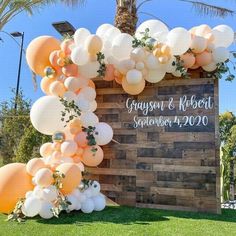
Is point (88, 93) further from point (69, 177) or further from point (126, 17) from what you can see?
point (126, 17)

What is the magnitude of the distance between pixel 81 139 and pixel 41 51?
141cm

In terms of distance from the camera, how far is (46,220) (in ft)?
13.2

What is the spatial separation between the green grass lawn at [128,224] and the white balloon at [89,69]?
6.31 ft

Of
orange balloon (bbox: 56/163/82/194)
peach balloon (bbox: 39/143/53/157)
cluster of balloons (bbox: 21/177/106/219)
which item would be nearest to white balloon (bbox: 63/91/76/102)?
peach balloon (bbox: 39/143/53/157)

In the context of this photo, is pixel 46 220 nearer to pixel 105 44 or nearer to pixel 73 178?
pixel 73 178

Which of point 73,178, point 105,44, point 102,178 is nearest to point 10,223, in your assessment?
point 73,178

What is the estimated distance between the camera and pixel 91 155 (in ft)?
15.4

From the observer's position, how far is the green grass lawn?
3586mm

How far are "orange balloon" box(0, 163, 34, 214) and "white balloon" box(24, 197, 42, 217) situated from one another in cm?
26

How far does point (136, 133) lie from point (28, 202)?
1904 millimetres

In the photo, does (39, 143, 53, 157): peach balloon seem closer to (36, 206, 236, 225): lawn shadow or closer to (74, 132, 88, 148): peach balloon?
(74, 132, 88, 148): peach balloon

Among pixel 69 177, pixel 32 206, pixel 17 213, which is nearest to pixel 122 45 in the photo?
pixel 69 177

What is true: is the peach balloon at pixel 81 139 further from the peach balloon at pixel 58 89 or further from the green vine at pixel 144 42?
the green vine at pixel 144 42

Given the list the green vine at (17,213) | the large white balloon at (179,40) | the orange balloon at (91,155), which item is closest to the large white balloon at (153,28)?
the large white balloon at (179,40)
